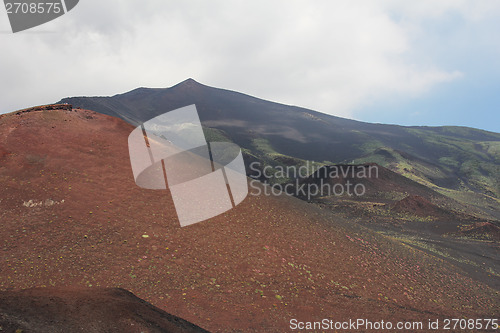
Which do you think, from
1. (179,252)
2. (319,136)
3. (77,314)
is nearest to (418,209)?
(179,252)

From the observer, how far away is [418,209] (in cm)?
4625

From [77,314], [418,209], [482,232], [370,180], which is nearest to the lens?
[77,314]

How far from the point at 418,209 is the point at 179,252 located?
44.1 meters

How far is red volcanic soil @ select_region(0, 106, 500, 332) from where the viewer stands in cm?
1117

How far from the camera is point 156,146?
21938 mm

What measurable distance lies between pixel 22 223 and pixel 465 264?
31271 millimetres

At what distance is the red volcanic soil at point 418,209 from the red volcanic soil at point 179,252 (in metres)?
26.3

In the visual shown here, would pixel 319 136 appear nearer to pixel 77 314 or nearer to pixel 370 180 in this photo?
pixel 370 180

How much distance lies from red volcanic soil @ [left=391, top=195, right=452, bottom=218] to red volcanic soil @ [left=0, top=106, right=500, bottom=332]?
26272mm

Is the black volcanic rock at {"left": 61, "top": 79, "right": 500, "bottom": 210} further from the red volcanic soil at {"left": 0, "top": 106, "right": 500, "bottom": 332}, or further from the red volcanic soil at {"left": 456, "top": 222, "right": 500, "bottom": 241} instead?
the red volcanic soil at {"left": 0, "top": 106, "right": 500, "bottom": 332}

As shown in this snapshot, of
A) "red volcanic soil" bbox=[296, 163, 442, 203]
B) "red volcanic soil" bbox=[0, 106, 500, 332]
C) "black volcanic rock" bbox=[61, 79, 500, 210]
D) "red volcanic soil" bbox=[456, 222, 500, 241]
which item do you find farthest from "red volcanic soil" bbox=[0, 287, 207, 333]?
"black volcanic rock" bbox=[61, 79, 500, 210]

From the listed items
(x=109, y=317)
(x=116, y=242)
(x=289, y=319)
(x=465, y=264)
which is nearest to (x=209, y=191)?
(x=116, y=242)

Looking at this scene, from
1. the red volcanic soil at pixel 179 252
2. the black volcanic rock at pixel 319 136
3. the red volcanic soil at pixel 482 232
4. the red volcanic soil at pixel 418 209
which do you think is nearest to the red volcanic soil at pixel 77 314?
the red volcanic soil at pixel 179 252

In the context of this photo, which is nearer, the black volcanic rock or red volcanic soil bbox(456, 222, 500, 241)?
red volcanic soil bbox(456, 222, 500, 241)
